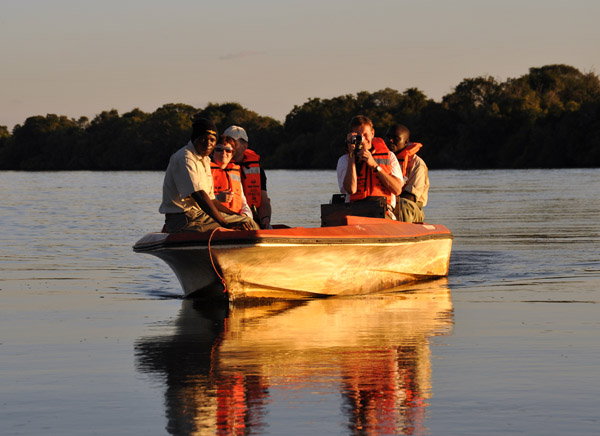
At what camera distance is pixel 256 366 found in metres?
6.75

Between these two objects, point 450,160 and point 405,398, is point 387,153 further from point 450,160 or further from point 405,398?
point 450,160

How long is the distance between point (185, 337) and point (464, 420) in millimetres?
3269

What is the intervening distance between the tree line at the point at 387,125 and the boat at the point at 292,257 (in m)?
76.4

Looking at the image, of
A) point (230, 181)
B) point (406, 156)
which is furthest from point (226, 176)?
point (406, 156)

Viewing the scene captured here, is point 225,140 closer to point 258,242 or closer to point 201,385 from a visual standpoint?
point 258,242

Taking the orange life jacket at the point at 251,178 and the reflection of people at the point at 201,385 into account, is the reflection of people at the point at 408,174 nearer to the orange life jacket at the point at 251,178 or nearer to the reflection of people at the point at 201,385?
the orange life jacket at the point at 251,178

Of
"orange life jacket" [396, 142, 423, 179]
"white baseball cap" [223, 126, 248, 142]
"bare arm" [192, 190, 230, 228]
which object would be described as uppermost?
"white baseball cap" [223, 126, 248, 142]

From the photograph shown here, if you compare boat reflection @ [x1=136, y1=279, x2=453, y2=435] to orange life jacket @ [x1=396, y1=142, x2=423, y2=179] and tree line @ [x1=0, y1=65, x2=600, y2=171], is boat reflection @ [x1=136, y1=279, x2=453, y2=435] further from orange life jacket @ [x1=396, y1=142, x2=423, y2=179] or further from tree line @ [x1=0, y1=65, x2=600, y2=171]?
tree line @ [x1=0, y1=65, x2=600, y2=171]

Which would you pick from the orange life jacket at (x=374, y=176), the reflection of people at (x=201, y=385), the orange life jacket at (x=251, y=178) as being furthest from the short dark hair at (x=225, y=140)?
the reflection of people at (x=201, y=385)

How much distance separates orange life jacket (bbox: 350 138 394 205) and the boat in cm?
30

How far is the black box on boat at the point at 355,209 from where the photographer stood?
1106 cm

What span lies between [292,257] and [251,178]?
4.51ft

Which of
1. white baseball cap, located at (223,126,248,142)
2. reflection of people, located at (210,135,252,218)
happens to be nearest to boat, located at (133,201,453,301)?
reflection of people, located at (210,135,252,218)

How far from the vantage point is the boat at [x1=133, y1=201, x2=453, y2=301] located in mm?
9617
